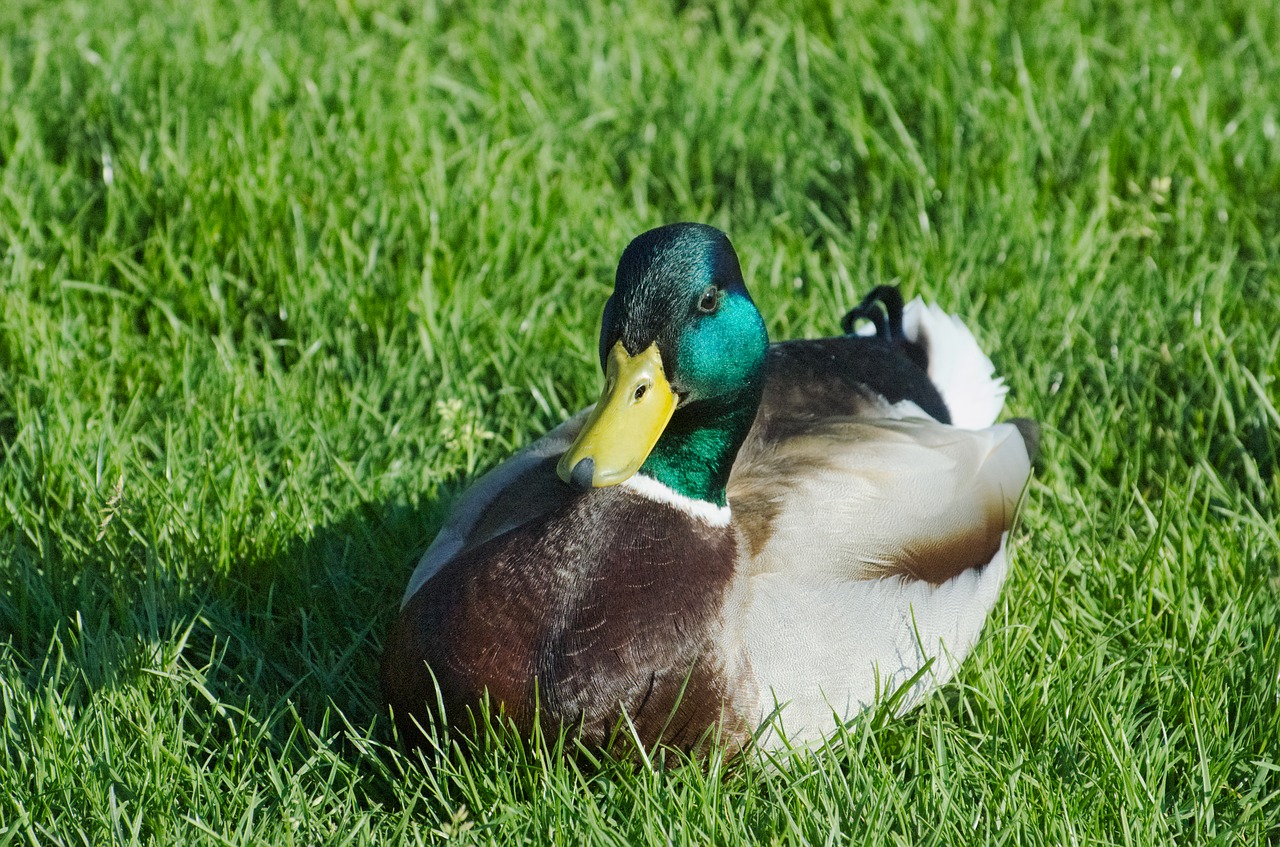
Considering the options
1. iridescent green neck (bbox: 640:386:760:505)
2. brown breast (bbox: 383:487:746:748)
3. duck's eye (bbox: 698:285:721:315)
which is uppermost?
duck's eye (bbox: 698:285:721:315)

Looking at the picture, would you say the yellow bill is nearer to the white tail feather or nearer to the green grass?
the green grass

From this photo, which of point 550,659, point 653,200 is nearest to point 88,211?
point 653,200

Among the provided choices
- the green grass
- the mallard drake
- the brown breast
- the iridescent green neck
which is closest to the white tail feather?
the green grass

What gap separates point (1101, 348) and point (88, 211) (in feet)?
9.40

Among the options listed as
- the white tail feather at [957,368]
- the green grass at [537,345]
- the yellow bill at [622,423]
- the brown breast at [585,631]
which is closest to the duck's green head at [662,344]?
the yellow bill at [622,423]

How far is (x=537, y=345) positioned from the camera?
4043 millimetres

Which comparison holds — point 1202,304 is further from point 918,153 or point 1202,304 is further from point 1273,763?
point 1273,763

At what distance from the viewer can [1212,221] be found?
4.56 meters

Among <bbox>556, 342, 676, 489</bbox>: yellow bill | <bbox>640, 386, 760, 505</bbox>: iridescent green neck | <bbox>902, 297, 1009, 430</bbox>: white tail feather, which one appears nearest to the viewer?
<bbox>556, 342, 676, 489</bbox>: yellow bill

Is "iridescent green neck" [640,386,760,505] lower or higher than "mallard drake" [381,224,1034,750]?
higher

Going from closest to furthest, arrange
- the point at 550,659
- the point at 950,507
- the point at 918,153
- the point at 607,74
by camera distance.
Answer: the point at 550,659 → the point at 950,507 → the point at 918,153 → the point at 607,74

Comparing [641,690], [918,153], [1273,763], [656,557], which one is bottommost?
[1273,763]

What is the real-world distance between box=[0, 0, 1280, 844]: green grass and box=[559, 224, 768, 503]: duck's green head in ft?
1.81

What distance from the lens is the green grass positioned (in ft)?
8.86
